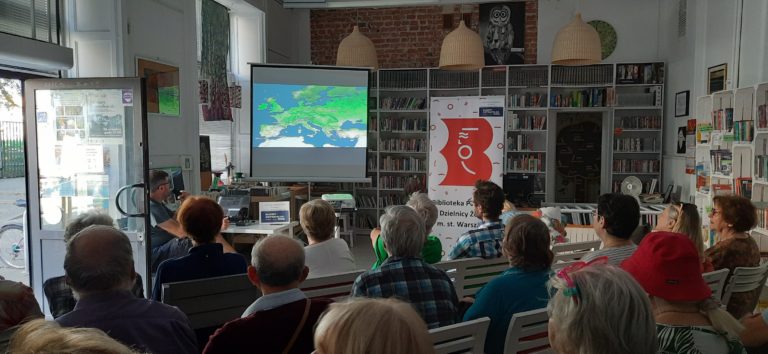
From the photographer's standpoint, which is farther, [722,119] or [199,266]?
[722,119]

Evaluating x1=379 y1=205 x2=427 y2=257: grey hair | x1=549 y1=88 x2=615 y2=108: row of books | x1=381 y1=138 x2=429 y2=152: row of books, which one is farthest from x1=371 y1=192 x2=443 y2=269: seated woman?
x1=549 y1=88 x2=615 y2=108: row of books

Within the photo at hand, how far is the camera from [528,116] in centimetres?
859

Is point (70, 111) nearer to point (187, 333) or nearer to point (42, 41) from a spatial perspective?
point (42, 41)

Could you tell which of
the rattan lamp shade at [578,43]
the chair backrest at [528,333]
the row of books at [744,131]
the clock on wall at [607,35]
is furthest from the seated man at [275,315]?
the clock on wall at [607,35]

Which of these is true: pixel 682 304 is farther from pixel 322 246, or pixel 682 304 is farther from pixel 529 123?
pixel 529 123

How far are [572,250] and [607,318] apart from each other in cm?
270

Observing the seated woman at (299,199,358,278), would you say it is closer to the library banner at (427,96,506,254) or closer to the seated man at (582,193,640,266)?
the seated man at (582,193,640,266)

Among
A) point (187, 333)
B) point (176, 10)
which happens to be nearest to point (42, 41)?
point (176, 10)

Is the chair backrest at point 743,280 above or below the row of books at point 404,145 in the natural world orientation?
below

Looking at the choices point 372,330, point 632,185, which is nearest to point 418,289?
point 372,330

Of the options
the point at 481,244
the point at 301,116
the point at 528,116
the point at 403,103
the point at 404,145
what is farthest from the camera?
the point at 404,145

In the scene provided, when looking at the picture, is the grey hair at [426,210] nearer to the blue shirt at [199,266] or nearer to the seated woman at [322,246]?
the seated woman at [322,246]

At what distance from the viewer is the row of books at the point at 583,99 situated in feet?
26.7

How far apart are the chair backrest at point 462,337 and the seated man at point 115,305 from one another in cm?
86
